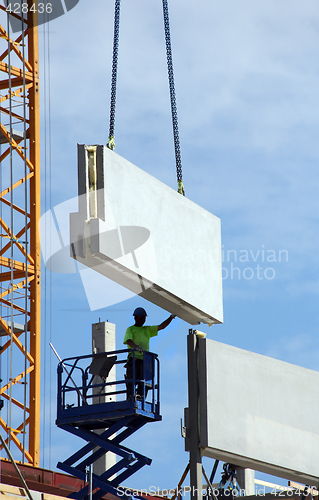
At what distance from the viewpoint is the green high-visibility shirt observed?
46.6 feet

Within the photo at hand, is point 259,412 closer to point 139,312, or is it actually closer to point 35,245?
point 139,312

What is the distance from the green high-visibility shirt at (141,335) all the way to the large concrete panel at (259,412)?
134cm

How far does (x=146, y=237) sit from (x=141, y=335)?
1766 millimetres

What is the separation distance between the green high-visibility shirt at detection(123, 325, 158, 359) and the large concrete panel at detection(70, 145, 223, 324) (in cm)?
46

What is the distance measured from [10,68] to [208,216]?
683 inches

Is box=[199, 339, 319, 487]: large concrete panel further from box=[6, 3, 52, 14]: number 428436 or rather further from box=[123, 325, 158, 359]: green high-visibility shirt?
box=[6, 3, 52, 14]: number 428436

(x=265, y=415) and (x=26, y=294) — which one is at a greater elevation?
(x=26, y=294)

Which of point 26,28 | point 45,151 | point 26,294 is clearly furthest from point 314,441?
point 26,28

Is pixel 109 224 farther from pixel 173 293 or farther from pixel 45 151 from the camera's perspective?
pixel 45 151

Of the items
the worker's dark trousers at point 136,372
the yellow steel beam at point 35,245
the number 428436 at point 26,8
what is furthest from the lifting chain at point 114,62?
the number 428436 at point 26,8

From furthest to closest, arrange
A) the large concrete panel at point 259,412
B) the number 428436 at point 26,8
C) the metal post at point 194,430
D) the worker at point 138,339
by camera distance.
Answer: the number 428436 at point 26,8 < the worker at point 138,339 < the large concrete panel at point 259,412 < the metal post at point 194,430

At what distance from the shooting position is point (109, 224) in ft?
41.7

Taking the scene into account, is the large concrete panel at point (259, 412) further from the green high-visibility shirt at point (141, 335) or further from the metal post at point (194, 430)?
the green high-visibility shirt at point (141, 335)

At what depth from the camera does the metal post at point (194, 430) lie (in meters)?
12.5
